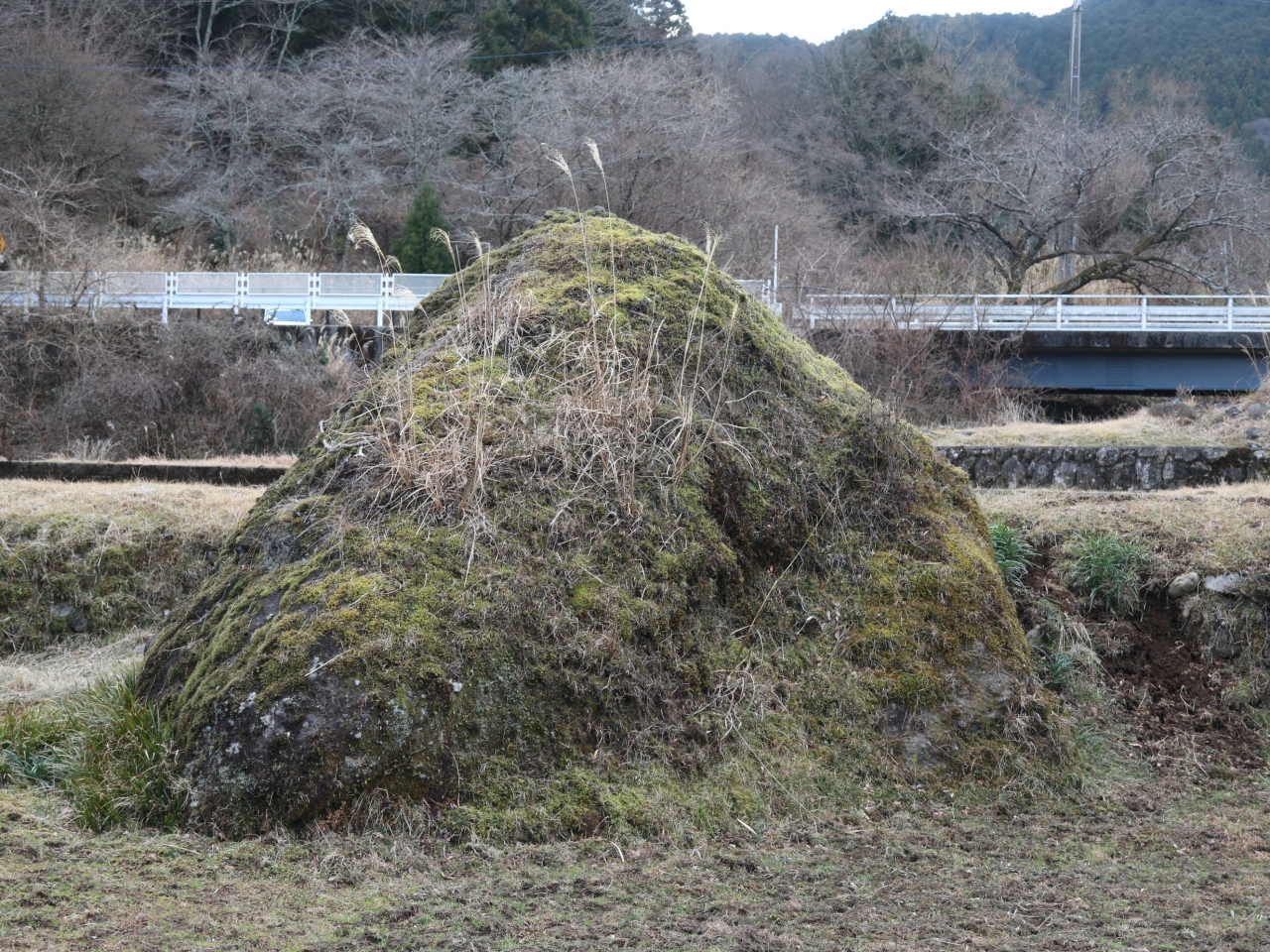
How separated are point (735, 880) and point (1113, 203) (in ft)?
82.8

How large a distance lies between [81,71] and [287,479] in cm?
2642

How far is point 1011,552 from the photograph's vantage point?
6102mm

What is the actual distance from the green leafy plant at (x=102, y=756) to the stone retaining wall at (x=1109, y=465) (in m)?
7.80

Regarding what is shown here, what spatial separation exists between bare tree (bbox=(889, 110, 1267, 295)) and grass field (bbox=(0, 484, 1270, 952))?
20.8 meters

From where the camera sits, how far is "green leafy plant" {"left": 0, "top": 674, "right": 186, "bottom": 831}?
368 cm

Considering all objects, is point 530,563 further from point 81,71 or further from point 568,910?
point 81,71

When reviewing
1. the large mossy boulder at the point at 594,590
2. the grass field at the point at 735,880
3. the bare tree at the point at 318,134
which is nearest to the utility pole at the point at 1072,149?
the bare tree at the point at 318,134

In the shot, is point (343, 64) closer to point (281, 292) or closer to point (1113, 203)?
point (281, 292)

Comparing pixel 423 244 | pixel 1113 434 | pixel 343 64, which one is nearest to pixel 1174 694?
pixel 1113 434

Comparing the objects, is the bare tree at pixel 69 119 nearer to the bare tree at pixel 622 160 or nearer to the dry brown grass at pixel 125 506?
the bare tree at pixel 622 160

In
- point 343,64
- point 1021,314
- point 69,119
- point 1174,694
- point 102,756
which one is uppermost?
point 343,64

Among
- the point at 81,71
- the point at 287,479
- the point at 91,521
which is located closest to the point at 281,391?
the point at 91,521

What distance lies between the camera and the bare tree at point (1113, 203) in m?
23.2

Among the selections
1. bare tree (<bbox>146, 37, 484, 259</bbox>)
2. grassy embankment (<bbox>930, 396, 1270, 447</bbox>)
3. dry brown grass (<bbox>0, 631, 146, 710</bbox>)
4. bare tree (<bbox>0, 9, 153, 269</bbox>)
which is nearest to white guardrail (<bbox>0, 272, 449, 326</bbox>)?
bare tree (<bbox>0, 9, 153, 269</bbox>)
